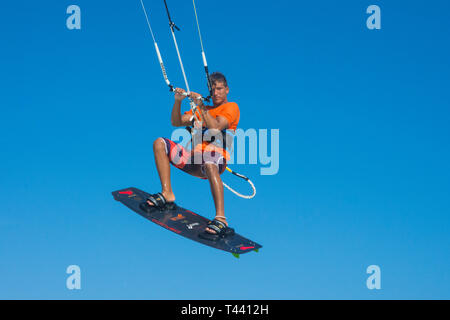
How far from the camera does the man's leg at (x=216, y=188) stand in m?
6.53

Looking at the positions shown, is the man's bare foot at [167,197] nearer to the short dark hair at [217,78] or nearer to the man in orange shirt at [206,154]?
the man in orange shirt at [206,154]

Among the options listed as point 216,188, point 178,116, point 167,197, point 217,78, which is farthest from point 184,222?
point 217,78

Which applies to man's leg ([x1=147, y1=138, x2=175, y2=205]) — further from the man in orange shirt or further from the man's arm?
the man's arm

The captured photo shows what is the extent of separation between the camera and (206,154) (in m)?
6.73

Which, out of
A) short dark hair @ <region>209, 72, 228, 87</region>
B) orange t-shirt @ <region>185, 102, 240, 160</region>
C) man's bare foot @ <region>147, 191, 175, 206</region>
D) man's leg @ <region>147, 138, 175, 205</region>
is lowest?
man's bare foot @ <region>147, 191, 175, 206</region>

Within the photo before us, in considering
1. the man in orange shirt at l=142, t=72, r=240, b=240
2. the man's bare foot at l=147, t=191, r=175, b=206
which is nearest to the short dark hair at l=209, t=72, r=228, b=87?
the man in orange shirt at l=142, t=72, r=240, b=240

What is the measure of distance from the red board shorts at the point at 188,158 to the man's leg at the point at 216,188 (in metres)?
0.13

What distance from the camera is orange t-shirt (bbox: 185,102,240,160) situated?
6703mm

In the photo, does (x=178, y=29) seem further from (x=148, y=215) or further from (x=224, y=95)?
(x=148, y=215)

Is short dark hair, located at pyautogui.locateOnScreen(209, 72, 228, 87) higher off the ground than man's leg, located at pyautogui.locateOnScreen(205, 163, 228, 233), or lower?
higher

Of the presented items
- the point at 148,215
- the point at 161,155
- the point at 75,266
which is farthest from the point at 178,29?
the point at 75,266

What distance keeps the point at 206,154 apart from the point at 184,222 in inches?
28.1

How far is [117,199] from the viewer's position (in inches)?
289

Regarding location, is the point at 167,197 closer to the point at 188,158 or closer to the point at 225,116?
the point at 188,158
